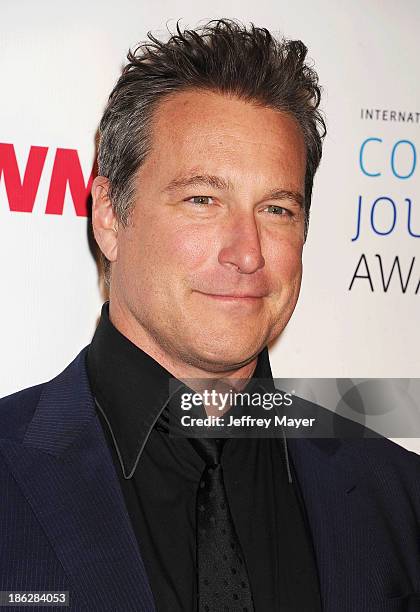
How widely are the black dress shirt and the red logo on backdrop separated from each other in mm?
591

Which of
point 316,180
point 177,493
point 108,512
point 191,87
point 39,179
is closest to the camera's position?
point 108,512

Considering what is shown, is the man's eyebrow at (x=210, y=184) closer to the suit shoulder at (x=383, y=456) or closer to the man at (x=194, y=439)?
the man at (x=194, y=439)

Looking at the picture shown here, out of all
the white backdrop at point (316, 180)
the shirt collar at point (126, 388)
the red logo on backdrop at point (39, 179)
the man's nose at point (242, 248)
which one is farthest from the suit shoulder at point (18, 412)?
the red logo on backdrop at point (39, 179)

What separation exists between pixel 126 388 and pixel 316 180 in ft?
3.90

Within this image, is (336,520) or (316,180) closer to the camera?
(336,520)

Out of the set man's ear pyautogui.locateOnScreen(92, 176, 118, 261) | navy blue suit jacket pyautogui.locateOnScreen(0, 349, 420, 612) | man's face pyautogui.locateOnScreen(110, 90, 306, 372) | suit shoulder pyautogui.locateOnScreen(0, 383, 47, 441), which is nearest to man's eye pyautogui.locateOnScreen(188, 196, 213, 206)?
man's face pyautogui.locateOnScreen(110, 90, 306, 372)

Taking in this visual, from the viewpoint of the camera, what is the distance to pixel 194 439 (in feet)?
7.08

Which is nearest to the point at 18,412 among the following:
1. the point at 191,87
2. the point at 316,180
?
the point at 191,87

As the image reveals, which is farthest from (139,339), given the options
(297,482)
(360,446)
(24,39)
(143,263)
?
(24,39)

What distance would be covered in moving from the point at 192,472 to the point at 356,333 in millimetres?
1147

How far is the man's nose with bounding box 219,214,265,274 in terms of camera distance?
215 centimetres

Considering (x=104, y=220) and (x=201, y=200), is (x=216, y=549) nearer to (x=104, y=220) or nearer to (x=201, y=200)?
(x=201, y=200)

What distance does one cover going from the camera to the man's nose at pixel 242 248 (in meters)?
2.15

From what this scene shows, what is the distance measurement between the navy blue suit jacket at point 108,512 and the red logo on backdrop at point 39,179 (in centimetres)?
61
